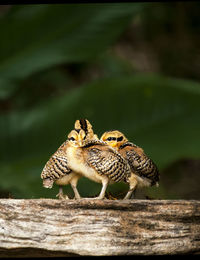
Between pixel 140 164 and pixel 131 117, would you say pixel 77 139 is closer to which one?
pixel 140 164

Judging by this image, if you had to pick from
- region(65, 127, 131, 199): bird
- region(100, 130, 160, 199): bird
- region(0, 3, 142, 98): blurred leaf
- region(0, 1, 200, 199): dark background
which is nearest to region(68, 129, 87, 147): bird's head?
region(65, 127, 131, 199): bird

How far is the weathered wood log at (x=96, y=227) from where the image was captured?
5.45 feet

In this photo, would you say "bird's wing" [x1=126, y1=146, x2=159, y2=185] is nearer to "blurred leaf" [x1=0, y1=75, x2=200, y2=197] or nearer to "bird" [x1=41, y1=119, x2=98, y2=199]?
"bird" [x1=41, y1=119, x2=98, y2=199]

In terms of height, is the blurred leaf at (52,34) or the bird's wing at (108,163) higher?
the blurred leaf at (52,34)

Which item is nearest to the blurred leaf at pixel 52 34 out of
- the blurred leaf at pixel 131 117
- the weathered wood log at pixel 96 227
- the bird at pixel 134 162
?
the blurred leaf at pixel 131 117

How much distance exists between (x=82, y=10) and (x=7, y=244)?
8.54 ft

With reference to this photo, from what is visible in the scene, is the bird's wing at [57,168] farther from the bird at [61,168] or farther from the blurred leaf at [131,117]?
the blurred leaf at [131,117]

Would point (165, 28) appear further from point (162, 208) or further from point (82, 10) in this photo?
point (162, 208)

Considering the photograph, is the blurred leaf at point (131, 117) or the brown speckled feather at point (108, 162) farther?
the blurred leaf at point (131, 117)

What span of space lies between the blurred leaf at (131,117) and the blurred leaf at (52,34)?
287mm

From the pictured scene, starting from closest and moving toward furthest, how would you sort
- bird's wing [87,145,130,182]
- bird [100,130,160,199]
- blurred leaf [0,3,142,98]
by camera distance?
bird's wing [87,145,130,182]
bird [100,130,160,199]
blurred leaf [0,3,142,98]

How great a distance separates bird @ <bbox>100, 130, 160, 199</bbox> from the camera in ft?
5.77

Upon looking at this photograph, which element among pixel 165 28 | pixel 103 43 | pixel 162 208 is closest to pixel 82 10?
pixel 103 43

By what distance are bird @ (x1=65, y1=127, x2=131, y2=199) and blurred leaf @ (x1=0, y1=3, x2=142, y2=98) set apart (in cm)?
215
